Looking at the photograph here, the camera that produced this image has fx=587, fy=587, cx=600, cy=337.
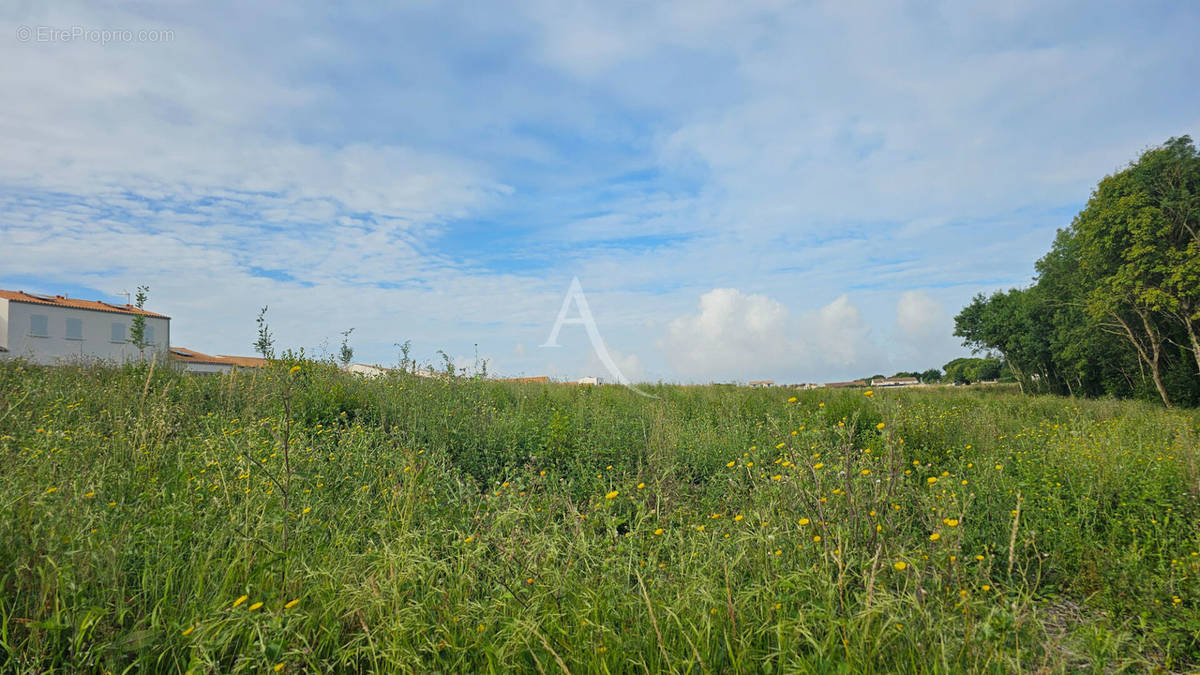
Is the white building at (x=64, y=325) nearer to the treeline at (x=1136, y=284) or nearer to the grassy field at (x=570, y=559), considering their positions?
the grassy field at (x=570, y=559)

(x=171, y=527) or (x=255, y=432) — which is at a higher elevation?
(x=255, y=432)

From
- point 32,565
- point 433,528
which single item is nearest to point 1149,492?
point 433,528

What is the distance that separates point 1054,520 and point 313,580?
4.88 metres

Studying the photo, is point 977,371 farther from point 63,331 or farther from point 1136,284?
point 63,331

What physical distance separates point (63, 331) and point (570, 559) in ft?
148

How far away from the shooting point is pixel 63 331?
114 feet

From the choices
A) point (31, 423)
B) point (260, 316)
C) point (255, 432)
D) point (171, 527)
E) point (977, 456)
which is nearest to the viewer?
point (171, 527)

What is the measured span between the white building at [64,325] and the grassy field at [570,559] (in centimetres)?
3328

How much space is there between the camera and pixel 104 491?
11.6 feet

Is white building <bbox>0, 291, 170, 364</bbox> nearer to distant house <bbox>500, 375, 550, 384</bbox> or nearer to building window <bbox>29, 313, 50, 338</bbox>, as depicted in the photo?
building window <bbox>29, 313, 50, 338</bbox>

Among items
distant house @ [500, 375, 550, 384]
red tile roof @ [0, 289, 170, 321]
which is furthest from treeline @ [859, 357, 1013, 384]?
red tile roof @ [0, 289, 170, 321]

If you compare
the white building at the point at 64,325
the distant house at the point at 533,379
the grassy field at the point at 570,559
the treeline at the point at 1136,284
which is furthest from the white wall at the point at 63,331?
the treeline at the point at 1136,284

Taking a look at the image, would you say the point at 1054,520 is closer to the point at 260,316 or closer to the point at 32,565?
the point at 32,565

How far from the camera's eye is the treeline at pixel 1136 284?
19625 mm
